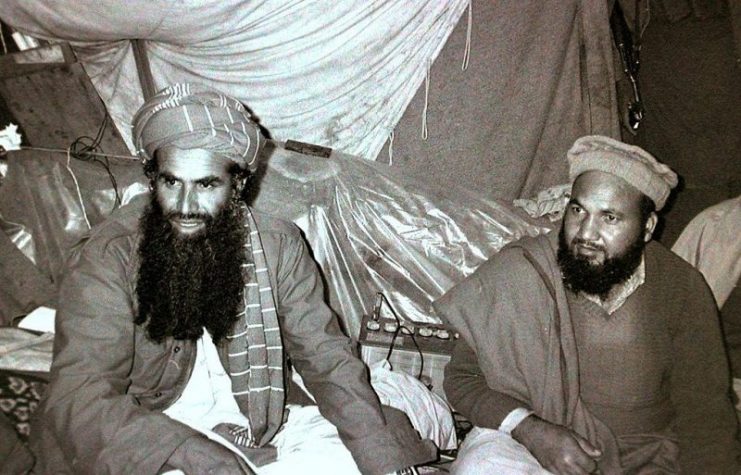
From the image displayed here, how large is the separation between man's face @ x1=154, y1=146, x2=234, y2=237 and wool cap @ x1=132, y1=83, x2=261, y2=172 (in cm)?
4

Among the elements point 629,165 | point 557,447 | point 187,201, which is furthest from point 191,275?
point 629,165

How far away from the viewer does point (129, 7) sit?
10.6ft

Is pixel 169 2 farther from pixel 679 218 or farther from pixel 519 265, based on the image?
pixel 679 218

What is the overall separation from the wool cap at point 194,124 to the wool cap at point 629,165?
Result: 4.70 ft

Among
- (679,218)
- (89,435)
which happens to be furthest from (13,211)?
(679,218)

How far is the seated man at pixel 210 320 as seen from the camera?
2205 mm

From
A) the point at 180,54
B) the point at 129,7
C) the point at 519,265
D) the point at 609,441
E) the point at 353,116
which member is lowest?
the point at 609,441

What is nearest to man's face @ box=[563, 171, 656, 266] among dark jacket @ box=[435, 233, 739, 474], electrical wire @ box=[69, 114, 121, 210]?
dark jacket @ box=[435, 233, 739, 474]

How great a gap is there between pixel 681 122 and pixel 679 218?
631 millimetres

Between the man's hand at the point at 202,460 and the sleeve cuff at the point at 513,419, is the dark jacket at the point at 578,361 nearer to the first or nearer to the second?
the sleeve cuff at the point at 513,419

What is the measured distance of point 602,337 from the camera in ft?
8.68

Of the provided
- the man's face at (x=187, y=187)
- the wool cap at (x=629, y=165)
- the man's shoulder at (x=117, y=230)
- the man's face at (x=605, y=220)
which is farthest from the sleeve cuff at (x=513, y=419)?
the man's shoulder at (x=117, y=230)

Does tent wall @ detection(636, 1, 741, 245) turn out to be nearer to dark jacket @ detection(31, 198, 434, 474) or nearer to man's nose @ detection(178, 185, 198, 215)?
dark jacket @ detection(31, 198, 434, 474)

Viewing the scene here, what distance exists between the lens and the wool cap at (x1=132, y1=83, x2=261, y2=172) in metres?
2.44
